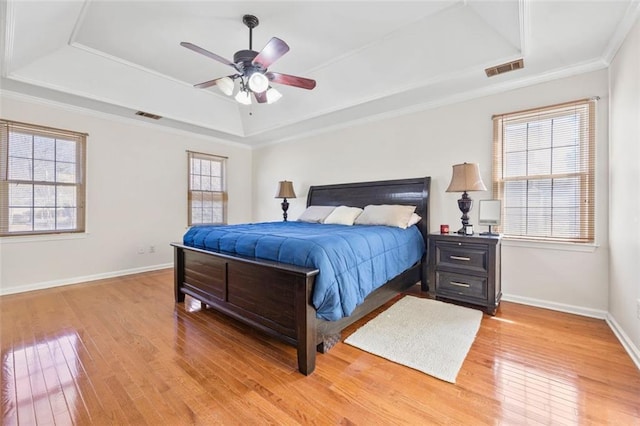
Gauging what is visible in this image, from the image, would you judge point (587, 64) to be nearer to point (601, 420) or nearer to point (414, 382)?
point (601, 420)

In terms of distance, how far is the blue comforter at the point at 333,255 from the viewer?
6.40 feet

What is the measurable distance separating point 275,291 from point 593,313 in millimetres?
3142

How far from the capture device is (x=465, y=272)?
9.79ft

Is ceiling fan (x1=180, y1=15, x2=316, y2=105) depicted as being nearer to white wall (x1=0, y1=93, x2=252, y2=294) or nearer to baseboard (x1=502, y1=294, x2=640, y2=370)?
white wall (x1=0, y1=93, x2=252, y2=294)

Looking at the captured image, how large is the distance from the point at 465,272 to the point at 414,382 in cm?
161

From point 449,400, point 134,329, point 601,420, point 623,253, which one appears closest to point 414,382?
point 449,400

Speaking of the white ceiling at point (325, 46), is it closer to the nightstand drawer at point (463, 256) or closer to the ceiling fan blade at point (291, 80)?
the ceiling fan blade at point (291, 80)

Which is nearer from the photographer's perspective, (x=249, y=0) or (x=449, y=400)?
(x=449, y=400)

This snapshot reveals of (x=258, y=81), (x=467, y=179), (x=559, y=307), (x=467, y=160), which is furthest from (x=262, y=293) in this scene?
(x=559, y=307)

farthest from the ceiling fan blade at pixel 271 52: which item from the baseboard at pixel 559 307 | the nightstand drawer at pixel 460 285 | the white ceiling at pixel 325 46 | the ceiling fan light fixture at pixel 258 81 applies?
the baseboard at pixel 559 307

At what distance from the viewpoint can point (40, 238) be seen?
A: 3.73 meters

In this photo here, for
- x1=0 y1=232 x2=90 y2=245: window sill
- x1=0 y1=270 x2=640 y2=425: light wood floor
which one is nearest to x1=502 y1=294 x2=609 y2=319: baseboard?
x1=0 y1=270 x2=640 y2=425: light wood floor

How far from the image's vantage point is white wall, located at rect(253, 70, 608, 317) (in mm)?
2777

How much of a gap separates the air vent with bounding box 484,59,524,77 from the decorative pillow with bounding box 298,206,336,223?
257 cm
